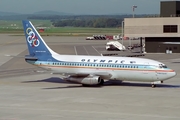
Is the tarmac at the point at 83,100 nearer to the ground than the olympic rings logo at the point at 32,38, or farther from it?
nearer to the ground

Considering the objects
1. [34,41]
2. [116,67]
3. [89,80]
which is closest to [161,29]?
[34,41]

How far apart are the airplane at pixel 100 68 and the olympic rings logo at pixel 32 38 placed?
188 millimetres

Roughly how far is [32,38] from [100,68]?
10.5 metres

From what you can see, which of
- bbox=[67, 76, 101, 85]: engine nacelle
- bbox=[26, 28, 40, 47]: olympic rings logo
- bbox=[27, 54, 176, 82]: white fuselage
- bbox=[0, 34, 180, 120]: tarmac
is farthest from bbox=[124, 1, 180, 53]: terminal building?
bbox=[67, 76, 101, 85]: engine nacelle

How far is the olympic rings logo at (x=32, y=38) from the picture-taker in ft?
197

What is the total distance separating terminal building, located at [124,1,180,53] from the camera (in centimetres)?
11443

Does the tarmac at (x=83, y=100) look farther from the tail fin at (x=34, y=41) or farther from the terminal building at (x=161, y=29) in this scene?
the terminal building at (x=161, y=29)

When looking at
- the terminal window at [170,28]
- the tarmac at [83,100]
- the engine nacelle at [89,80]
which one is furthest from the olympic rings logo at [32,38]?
the terminal window at [170,28]

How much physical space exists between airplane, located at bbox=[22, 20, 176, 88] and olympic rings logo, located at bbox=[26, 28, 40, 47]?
0.19 metres

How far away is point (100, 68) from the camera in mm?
55531

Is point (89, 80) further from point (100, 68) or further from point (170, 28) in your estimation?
point (170, 28)

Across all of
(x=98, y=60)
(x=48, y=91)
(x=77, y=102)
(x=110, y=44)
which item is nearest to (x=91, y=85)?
(x=98, y=60)

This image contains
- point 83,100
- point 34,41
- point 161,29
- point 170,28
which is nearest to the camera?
point 83,100

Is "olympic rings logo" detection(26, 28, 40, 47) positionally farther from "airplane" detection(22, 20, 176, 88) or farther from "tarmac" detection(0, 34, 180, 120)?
"tarmac" detection(0, 34, 180, 120)
